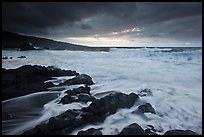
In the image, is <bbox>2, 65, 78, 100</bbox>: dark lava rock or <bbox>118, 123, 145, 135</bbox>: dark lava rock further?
<bbox>2, 65, 78, 100</bbox>: dark lava rock

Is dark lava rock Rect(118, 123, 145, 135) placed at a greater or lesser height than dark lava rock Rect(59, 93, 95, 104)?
greater

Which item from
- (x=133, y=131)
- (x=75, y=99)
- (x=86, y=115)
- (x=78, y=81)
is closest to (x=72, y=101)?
(x=75, y=99)

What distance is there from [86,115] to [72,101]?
6.19 feet

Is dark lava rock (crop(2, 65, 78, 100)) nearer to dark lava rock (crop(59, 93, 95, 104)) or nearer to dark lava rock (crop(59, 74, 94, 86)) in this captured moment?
dark lava rock (crop(59, 74, 94, 86))

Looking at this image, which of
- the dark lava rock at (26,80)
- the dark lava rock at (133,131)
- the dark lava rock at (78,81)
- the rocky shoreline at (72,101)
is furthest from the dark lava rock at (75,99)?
the dark lava rock at (78,81)

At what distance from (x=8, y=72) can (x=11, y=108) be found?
6.32 metres

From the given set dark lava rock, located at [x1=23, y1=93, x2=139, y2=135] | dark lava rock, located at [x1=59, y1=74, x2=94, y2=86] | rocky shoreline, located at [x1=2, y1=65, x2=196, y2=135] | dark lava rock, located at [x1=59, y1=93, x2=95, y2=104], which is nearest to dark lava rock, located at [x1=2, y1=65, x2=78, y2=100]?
rocky shoreline, located at [x1=2, y1=65, x2=196, y2=135]

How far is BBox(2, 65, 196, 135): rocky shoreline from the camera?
512cm

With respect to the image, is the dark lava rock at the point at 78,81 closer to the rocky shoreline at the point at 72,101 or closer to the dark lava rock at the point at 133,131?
the rocky shoreline at the point at 72,101

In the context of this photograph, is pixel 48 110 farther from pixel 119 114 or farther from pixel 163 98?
pixel 163 98

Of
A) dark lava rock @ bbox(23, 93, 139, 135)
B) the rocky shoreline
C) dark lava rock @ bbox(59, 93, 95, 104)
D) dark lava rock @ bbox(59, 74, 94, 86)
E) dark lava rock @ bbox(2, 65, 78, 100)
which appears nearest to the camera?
the rocky shoreline

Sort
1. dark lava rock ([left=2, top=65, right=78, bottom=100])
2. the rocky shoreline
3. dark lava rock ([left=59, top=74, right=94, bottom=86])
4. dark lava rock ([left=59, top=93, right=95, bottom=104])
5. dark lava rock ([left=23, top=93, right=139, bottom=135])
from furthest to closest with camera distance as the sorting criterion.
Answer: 1. dark lava rock ([left=59, top=74, right=94, bottom=86])
2. dark lava rock ([left=2, top=65, right=78, bottom=100])
3. dark lava rock ([left=59, top=93, right=95, bottom=104])
4. dark lava rock ([left=23, top=93, right=139, bottom=135])
5. the rocky shoreline

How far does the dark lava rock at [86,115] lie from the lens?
5.24 metres

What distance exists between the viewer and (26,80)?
11.5 m
